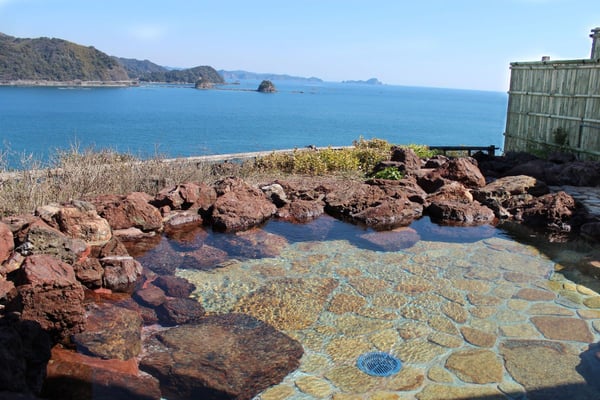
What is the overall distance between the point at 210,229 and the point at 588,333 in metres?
5.90

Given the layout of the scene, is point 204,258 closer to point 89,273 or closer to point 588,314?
point 89,273

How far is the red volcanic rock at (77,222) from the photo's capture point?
7.39m

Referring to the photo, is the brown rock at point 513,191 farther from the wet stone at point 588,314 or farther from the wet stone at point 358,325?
the wet stone at point 358,325

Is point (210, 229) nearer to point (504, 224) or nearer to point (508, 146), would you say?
point (504, 224)

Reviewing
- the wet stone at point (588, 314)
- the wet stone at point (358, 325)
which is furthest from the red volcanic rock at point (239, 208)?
the wet stone at point (588, 314)

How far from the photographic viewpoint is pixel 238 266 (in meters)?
7.27

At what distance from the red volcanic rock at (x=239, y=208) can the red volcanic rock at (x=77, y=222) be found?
6.47 ft

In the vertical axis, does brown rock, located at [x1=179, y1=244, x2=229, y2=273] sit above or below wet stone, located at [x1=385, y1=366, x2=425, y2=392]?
above

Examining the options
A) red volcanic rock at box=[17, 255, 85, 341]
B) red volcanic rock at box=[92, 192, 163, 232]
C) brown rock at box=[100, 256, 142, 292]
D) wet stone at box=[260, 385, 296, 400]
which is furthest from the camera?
red volcanic rock at box=[92, 192, 163, 232]

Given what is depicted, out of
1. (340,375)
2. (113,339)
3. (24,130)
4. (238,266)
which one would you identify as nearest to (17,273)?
(113,339)

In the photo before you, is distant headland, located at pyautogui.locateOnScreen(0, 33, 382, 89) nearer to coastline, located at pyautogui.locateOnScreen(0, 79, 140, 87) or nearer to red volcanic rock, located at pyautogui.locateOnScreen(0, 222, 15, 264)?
coastline, located at pyautogui.locateOnScreen(0, 79, 140, 87)

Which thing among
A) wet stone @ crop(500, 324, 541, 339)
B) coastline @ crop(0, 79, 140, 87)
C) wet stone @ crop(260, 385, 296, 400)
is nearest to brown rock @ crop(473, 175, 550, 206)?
wet stone @ crop(500, 324, 541, 339)

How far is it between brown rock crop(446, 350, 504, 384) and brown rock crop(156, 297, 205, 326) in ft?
8.87

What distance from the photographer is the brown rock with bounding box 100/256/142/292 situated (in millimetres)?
6277
